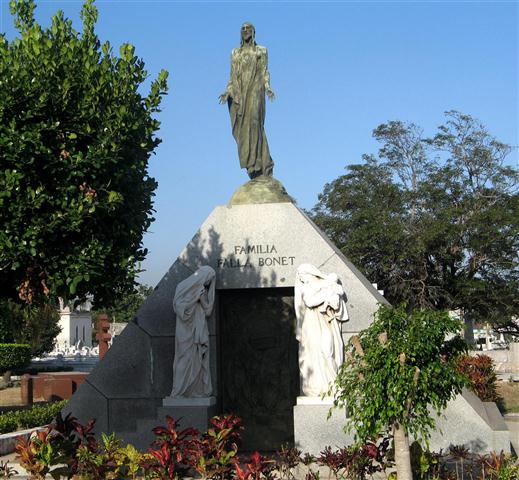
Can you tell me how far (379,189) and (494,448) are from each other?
69.6 ft

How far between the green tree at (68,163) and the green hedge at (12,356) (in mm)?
21971

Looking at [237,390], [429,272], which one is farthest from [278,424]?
[429,272]

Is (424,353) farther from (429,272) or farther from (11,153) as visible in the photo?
(429,272)

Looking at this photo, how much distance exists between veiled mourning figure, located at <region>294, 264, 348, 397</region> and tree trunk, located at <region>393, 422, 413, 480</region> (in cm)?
372

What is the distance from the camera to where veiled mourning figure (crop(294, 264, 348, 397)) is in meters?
12.0

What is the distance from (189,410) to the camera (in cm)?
1231

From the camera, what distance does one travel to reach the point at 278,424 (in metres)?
13.5

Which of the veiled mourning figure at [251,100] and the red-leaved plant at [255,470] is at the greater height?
the veiled mourning figure at [251,100]

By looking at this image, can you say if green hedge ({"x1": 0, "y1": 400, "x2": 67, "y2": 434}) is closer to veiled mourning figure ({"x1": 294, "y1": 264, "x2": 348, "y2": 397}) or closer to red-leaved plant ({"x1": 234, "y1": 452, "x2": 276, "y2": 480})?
veiled mourning figure ({"x1": 294, "y1": 264, "x2": 348, "y2": 397})

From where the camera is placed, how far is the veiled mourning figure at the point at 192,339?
41.3 ft

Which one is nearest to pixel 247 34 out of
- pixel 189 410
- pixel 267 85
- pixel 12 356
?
pixel 267 85

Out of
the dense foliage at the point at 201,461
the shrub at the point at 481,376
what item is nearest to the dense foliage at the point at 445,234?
the shrub at the point at 481,376

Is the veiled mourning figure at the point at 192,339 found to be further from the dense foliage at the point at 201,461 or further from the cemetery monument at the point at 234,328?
the dense foliage at the point at 201,461

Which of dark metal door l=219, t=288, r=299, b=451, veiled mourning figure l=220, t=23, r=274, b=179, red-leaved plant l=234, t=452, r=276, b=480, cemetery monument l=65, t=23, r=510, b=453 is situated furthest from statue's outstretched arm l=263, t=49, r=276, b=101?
red-leaved plant l=234, t=452, r=276, b=480
